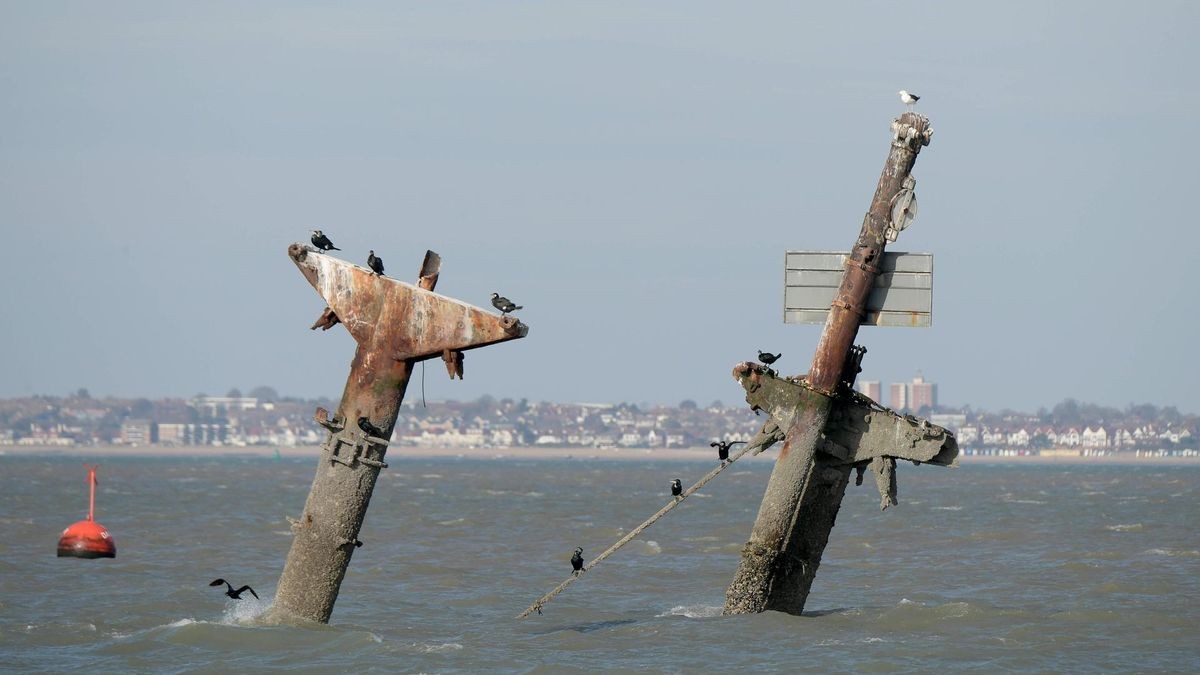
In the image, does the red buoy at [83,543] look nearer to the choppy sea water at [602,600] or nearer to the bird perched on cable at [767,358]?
the choppy sea water at [602,600]

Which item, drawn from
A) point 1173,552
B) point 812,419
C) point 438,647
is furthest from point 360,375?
point 1173,552

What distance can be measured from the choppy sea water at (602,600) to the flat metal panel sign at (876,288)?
3773 mm

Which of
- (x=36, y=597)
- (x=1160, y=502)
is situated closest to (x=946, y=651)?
(x=36, y=597)

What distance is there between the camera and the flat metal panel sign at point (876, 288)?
19.5 m

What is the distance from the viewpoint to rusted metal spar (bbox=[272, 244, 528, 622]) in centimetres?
1586

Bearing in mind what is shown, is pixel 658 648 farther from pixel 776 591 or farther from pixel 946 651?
pixel 946 651

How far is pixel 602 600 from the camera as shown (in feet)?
101

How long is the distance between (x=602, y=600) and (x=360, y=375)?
49.9 feet

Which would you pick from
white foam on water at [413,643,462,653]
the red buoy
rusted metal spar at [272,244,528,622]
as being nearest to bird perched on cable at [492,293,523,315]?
rusted metal spar at [272,244,528,622]

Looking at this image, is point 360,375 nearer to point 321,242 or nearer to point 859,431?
point 321,242

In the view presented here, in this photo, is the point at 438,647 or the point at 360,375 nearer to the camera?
the point at 360,375

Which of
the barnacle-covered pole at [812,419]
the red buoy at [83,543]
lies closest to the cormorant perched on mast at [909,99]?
the barnacle-covered pole at [812,419]

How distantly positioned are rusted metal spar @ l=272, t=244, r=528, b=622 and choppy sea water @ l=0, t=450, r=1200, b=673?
1559 millimetres

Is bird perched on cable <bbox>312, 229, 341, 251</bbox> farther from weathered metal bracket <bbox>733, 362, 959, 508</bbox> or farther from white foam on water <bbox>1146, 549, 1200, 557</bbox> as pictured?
white foam on water <bbox>1146, 549, 1200, 557</bbox>
